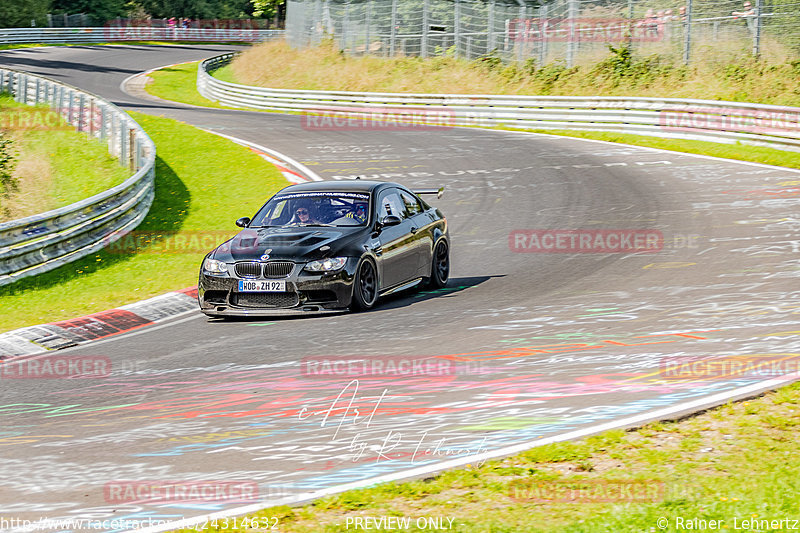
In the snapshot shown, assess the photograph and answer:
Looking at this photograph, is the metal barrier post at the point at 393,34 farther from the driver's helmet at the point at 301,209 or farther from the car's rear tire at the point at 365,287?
the car's rear tire at the point at 365,287

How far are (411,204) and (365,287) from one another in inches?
80.0

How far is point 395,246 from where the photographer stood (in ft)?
39.8

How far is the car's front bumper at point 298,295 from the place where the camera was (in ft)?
36.3

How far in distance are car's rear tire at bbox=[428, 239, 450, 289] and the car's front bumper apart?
2.05m

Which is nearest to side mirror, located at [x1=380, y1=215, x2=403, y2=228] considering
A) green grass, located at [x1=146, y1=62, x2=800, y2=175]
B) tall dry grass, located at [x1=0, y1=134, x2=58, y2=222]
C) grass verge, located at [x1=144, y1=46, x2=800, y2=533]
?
grass verge, located at [x1=144, y1=46, x2=800, y2=533]

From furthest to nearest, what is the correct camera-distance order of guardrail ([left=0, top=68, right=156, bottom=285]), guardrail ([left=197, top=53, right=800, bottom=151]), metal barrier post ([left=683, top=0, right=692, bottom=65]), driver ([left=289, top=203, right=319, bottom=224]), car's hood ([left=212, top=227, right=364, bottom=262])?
metal barrier post ([left=683, top=0, right=692, bottom=65]) → guardrail ([left=197, top=53, right=800, bottom=151]) → guardrail ([left=0, top=68, right=156, bottom=285]) → driver ([left=289, top=203, right=319, bottom=224]) → car's hood ([left=212, top=227, right=364, bottom=262])

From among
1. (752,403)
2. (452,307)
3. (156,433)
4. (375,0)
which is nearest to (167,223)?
(452,307)

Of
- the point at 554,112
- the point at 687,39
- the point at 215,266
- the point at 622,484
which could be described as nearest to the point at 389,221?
the point at 215,266

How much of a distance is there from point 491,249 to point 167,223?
6499mm

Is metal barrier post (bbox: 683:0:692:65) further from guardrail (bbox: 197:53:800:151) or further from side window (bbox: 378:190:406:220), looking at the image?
side window (bbox: 378:190:406:220)

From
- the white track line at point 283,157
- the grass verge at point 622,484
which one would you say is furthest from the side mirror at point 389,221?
the white track line at point 283,157

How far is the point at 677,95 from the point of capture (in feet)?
109

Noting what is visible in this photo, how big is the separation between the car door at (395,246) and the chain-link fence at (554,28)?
21.4 m

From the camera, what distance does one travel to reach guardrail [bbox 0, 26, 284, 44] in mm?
69812
